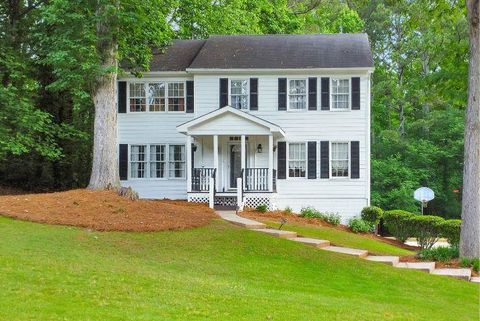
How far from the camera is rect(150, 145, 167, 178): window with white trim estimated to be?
84.3 feet

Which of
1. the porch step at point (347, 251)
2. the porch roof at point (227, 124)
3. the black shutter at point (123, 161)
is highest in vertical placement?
the porch roof at point (227, 124)

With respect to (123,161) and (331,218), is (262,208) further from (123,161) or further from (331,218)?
(123,161)

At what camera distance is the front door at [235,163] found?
25.2 metres

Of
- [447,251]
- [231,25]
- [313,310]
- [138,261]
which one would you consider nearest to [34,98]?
[231,25]

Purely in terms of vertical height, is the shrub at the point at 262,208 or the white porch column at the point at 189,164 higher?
the white porch column at the point at 189,164

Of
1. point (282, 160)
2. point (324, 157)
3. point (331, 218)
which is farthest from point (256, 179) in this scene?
point (331, 218)

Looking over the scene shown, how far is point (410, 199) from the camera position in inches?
1350

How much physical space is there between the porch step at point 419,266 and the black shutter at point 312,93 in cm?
1091

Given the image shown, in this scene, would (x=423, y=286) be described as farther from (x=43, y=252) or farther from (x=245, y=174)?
(x=245, y=174)

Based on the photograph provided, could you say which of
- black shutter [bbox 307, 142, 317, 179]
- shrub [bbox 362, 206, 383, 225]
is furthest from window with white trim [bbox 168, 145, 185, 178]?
shrub [bbox 362, 206, 383, 225]

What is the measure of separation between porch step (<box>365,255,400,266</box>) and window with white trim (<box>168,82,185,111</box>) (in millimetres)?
12425

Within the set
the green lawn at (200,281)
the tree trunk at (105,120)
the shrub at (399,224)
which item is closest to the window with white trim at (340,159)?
the shrub at (399,224)

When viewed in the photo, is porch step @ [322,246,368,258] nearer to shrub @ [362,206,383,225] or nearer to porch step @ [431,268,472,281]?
porch step @ [431,268,472,281]

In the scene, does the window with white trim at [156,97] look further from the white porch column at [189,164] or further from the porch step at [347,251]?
the porch step at [347,251]
